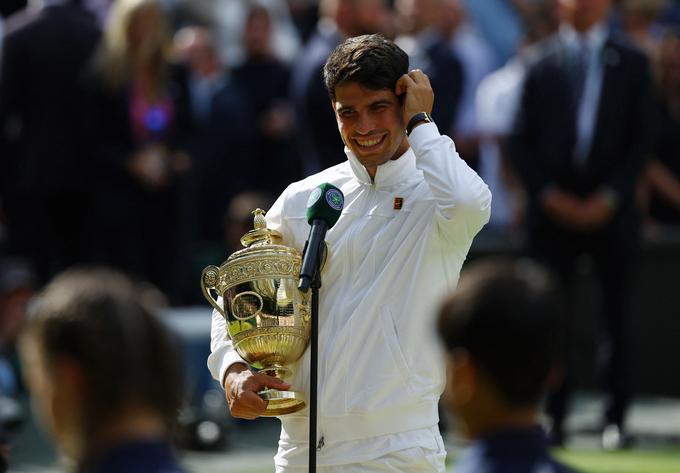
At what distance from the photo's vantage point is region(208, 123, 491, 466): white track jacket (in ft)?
15.4

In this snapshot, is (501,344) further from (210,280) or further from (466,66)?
(466,66)

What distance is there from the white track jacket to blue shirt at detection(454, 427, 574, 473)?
1.67m

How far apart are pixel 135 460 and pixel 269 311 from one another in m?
1.91

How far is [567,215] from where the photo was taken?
357 inches

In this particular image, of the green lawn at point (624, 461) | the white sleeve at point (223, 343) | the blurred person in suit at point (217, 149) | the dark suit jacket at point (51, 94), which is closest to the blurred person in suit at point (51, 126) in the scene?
the dark suit jacket at point (51, 94)

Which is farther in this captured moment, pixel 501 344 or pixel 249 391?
pixel 249 391

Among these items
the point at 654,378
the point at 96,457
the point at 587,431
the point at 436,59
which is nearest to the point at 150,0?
the point at 436,59

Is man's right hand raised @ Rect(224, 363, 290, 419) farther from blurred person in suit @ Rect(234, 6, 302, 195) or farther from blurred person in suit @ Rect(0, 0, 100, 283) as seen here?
blurred person in suit @ Rect(234, 6, 302, 195)

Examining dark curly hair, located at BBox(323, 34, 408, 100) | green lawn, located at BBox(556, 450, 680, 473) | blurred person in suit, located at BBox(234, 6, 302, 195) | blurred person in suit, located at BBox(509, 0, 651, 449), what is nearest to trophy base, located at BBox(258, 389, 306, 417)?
dark curly hair, located at BBox(323, 34, 408, 100)

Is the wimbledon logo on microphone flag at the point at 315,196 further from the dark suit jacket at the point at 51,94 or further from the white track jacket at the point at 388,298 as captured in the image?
the dark suit jacket at the point at 51,94

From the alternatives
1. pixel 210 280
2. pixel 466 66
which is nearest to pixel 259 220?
pixel 210 280

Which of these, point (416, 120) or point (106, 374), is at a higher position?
point (416, 120)

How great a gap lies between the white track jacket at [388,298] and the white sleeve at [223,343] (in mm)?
163

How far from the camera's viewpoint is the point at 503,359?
9.66 ft
